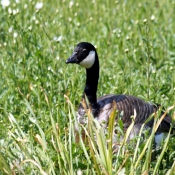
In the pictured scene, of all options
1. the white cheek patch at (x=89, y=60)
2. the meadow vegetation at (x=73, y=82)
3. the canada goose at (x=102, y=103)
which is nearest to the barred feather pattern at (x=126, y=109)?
the canada goose at (x=102, y=103)

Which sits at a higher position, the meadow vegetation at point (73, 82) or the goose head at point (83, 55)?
the goose head at point (83, 55)

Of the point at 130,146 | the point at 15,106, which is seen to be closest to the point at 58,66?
the point at 15,106

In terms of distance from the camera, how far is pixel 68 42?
6.96m

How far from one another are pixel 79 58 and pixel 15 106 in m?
0.85

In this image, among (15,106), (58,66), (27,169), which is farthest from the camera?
(58,66)

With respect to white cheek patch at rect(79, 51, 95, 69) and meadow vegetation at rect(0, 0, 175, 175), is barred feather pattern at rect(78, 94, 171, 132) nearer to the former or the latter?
meadow vegetation at rect(0, 0, 175, 175)

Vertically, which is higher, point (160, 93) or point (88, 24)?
point (88, 24)

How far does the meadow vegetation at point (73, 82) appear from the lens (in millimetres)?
3957

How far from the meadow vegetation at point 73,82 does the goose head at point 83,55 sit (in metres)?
0.32

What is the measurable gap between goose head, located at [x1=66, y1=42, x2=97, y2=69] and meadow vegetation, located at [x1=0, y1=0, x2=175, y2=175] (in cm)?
32

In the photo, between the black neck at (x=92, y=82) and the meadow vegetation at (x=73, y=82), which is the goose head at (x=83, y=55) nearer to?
the black neck at (x=92, y=82)

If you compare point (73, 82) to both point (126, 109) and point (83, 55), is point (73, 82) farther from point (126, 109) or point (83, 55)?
point (126, 109)

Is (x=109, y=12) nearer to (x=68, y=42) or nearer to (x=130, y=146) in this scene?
(x=68, y=42)

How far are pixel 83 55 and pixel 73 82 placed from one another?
1.74ft
